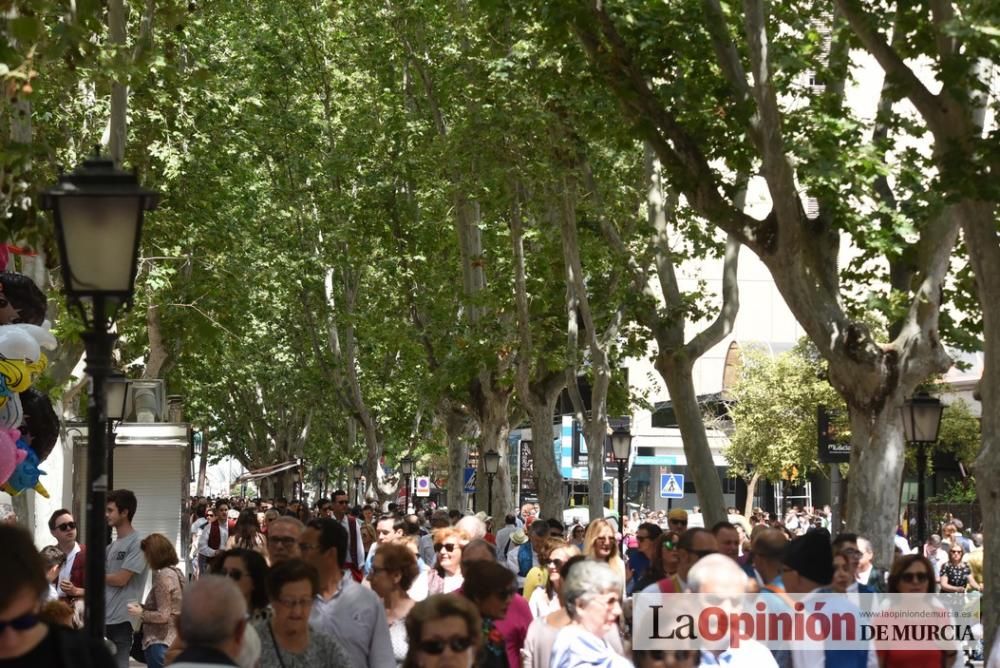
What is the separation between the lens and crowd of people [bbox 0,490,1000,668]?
209 inches

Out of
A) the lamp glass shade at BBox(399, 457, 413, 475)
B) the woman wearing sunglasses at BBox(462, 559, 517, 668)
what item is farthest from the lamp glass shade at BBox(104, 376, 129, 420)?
the lamp glass shade at BBox(399, 457, 413, 475)

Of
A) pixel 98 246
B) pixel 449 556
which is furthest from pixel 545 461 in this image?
pixel 98 246

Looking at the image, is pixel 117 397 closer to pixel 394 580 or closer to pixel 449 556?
pixel 449 556

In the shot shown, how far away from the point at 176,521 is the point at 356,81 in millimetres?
11659

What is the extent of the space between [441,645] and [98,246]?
235cm

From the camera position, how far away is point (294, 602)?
691 centimetres

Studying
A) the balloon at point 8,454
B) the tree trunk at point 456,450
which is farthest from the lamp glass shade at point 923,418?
the tree trunk at point 456,450

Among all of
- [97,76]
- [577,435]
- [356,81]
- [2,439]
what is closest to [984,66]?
[97,76]

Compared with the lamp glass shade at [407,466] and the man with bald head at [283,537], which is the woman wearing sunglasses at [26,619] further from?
the lamp glass shade at [407,466]

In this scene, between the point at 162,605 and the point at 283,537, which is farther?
the point at 162,605

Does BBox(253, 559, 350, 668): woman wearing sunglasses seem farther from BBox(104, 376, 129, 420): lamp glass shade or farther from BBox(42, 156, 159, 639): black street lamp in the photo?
BBox(104, 376, 129, 420): lamp glass shade

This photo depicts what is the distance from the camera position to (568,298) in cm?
2967

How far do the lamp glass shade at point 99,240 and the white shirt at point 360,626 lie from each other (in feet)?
5.89

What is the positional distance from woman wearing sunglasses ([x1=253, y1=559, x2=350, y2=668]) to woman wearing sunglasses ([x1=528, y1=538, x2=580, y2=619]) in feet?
8.99
